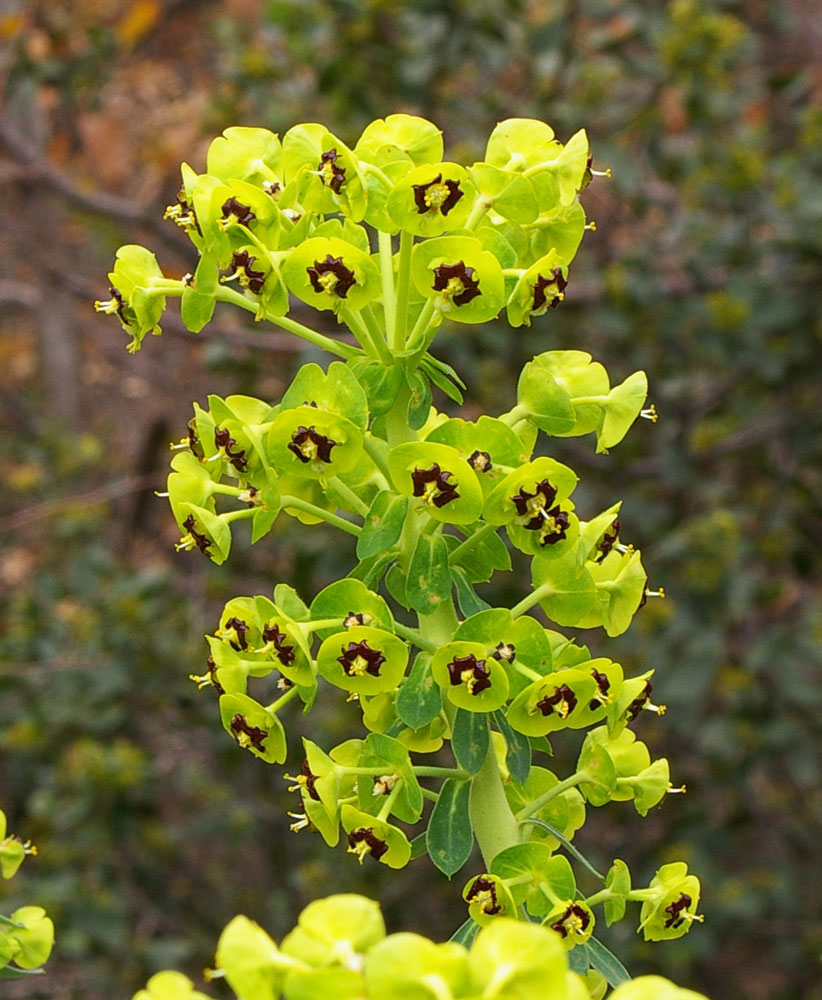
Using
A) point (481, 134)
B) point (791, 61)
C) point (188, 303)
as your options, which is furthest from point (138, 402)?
point (188, 303)

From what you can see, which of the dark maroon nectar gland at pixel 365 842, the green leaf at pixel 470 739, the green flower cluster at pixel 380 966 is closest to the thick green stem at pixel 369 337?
the green leaf at pixel 470 739

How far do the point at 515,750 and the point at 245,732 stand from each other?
0.30 metres

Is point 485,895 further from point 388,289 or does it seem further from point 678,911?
point 388,289

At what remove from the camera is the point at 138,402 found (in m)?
6.86

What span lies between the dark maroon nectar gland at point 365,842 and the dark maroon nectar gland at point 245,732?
16 cm

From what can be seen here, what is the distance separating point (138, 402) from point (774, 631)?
12.7 ft

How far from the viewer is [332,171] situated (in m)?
1.44

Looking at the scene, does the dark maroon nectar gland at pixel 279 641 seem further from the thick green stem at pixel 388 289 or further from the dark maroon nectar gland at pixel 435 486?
the thick green stem at pixel 388 289

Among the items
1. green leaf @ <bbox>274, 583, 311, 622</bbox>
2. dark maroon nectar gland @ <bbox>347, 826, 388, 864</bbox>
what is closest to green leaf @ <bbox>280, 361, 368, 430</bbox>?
green leaf @ <bbox>274, 583, 311, 622</bbox>

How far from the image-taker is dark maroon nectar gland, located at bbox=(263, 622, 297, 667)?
1391 millimetres

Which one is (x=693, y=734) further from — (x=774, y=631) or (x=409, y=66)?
(x=409, y=66)

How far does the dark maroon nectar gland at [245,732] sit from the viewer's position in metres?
1.47

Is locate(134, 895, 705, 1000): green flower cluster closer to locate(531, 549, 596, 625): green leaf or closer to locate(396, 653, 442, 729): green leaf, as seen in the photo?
locate(396, 653, 442, 729): green leaf

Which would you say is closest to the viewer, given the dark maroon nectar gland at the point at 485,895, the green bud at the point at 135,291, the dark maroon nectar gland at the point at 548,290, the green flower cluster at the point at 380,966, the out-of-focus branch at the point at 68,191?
the green flower cluster at the point at 380,966
